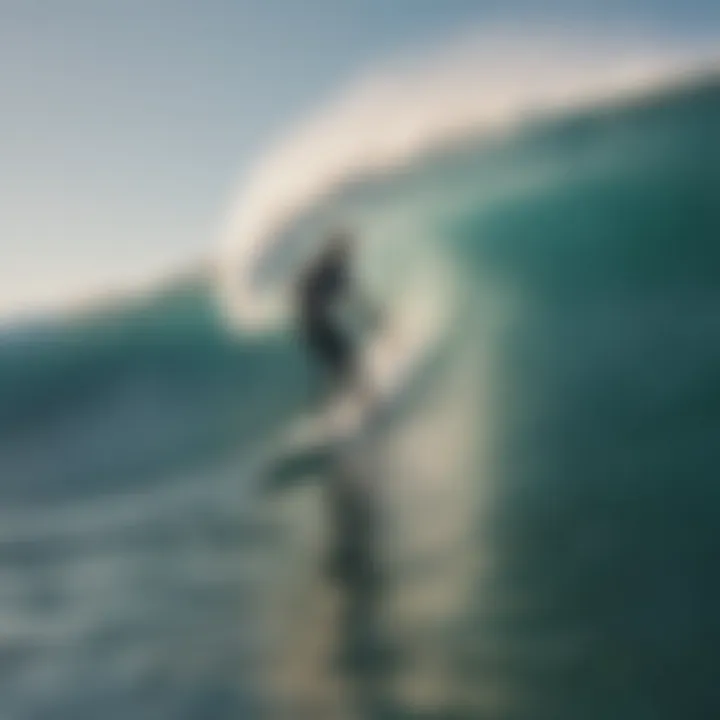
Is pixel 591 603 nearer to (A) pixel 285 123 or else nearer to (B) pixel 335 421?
(B) pixel 335 421

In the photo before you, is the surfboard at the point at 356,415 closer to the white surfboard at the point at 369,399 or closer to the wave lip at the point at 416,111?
the white surfboard at the point at 369,399

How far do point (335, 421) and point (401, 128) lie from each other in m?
0.31

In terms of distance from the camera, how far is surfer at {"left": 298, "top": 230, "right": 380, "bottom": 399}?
3.93 ft

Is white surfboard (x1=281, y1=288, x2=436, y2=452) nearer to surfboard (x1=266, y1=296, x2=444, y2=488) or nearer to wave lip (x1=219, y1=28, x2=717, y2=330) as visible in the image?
surfboard (x1=266, y1=296, x2=444, y2=488)

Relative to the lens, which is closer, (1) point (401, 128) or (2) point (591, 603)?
(2) point (591, 603)

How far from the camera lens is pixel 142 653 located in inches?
45.7

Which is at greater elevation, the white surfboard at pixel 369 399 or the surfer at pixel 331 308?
the surfer at pixel 331 308

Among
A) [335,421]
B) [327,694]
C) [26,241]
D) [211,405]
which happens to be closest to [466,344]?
[335,421]

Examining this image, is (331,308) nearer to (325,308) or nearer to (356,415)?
(325,308)

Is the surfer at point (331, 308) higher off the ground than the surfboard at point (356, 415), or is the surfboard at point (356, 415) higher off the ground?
the surfer at point (331, 308)

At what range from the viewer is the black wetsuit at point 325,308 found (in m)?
1.20

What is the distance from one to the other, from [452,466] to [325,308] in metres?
0.20

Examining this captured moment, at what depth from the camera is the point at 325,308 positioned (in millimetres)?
1205

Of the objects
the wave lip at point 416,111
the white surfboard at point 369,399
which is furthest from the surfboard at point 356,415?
the wave lip at point 416,111
